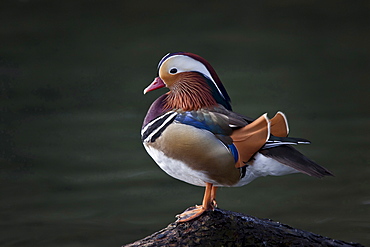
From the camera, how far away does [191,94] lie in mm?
1479

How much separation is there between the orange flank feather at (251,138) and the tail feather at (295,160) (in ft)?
0.09

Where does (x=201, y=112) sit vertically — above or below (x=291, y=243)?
above

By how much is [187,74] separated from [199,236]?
404 mm

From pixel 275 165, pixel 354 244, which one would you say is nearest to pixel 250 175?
pixel 275 165

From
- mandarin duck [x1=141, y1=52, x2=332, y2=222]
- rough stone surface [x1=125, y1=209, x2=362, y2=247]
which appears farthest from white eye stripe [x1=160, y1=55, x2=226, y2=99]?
rough stone surface [x1=125, y1=209, x2=362, y2=247]

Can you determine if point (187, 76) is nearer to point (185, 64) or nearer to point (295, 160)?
point (185, 64)

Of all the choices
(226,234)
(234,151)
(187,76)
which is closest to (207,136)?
(234,151)

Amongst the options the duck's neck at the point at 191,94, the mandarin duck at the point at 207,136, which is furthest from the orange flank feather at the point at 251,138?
the duck's neck at the point at 191,94

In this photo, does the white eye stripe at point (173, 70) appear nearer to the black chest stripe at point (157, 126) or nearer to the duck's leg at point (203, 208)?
the black chest stripe at point (157, 126)

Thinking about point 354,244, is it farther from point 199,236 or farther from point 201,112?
point 201,112

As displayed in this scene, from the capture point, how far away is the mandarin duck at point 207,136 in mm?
1377

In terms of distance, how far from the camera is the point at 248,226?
5.11 ft

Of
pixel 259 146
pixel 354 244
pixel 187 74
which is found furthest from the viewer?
pixel 354 244

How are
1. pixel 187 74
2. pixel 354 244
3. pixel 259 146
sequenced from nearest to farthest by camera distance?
pixel 259 146
pixel 187 74
pixel 354 244
